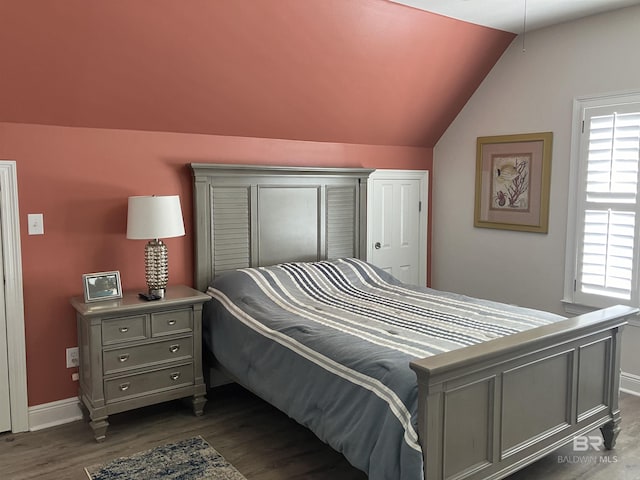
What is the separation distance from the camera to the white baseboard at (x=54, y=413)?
322cm

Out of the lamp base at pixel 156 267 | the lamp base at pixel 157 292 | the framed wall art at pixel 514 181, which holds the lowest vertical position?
the lamp base at pixel 157 292

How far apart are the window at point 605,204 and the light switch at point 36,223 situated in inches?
134

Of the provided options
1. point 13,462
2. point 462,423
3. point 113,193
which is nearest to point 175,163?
point 113,193

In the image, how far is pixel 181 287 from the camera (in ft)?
11.7

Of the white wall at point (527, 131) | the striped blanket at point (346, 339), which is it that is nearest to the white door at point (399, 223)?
the white wall at point (527, 131)

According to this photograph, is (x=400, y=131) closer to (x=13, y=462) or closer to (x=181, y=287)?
(x=181, y=287)

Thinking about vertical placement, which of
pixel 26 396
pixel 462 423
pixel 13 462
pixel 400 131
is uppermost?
pixel 400 131

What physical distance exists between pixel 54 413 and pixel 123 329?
28.3 inches

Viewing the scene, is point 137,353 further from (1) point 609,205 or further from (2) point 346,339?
(1) point 609,205

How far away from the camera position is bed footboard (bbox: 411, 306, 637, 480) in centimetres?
212

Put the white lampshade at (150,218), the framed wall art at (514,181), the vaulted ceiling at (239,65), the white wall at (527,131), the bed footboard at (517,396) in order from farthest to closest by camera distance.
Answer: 1. the framed wall art at (514,181)
2. the white wall at (527,131)
3. the white lampshade at (150,218)
4. the vaulted ceiling at (239,65)
5. the bed footboard at (517,396)

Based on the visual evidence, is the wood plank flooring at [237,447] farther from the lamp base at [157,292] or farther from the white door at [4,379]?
the lamp base at [157,292]

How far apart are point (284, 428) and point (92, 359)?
1.11 meters

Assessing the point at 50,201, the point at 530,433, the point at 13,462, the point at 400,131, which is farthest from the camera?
the point at 400,131
